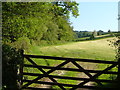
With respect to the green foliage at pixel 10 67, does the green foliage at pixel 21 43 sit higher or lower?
higher

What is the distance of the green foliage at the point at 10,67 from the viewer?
30.3 ft

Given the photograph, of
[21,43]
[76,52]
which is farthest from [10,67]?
[76,52]

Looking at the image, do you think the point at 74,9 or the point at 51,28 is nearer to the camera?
the point at 74,9

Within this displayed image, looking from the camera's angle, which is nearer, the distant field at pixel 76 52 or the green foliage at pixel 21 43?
the green foliage at pixel 21 43

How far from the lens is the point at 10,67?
30.7 feet

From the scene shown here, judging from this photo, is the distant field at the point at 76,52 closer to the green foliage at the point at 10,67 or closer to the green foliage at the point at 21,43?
the green foliage at the point at 21,43

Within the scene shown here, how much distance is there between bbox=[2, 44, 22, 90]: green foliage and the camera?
9.25 m

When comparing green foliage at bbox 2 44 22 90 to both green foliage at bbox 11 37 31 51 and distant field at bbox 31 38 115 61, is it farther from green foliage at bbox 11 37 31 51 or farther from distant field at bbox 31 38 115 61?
distant field at bbox 31 38 115 61

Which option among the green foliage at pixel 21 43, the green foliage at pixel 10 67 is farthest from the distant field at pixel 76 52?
the green foliage at pixel 10 67

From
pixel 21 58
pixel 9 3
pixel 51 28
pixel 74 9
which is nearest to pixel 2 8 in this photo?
pixel 9 3

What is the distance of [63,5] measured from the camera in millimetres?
27109

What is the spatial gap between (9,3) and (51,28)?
70.4 ft

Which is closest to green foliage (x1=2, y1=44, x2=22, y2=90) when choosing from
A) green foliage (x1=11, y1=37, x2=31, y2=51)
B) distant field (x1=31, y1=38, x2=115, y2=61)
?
green foliage (x1=11, y1=37, x2=31, y2=51)

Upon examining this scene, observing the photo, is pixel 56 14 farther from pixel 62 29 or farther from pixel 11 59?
pixel 11 59
